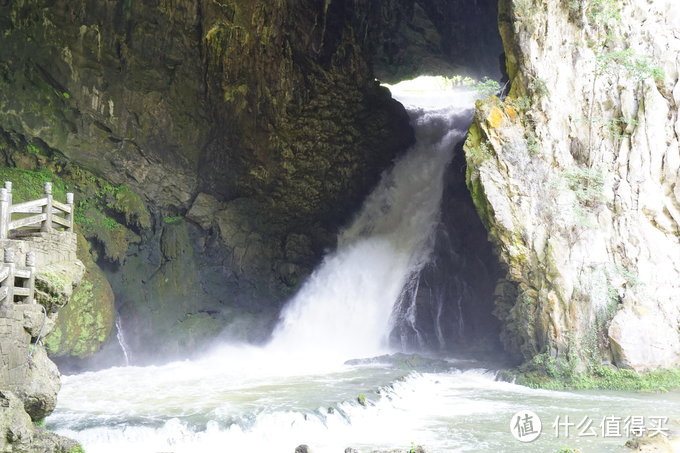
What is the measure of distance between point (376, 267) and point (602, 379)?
8.30 m

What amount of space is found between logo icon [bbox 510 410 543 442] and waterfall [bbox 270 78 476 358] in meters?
7.69

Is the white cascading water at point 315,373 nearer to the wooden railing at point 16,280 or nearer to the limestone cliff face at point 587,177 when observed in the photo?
the wooden railing at point 16,280

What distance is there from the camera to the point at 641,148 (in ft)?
45.2

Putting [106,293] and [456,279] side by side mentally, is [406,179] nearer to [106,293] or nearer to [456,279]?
[456,279]

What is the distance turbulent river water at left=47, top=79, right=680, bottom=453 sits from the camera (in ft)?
29.3

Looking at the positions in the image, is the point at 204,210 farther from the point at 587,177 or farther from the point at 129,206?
the point at 587,177

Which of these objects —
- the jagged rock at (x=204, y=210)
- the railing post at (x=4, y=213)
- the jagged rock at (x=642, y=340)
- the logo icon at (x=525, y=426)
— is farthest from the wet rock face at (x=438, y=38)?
the railing post at (x=4, y=213)

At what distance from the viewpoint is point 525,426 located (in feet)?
31.5

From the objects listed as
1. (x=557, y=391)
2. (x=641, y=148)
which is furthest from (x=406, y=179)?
(x=557, y=391)

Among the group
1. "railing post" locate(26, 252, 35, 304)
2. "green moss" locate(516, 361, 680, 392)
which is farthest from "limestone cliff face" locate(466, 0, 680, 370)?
"railing post" locate(26, 252, 35, 304)

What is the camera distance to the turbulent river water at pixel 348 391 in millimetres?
8945

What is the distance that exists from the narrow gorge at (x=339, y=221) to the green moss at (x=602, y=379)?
62 mm

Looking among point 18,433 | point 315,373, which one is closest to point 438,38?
point 315,373

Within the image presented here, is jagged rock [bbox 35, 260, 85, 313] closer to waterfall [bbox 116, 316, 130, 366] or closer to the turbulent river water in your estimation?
the turbulent river water
